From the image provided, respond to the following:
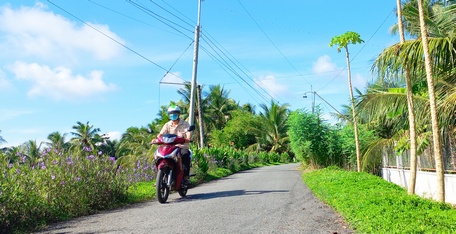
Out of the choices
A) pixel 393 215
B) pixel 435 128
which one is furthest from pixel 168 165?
pixel 435 128

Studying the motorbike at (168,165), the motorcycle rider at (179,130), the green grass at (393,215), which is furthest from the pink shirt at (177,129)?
the green grass at (393,215)

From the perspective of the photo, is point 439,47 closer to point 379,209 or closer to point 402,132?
point 379,209

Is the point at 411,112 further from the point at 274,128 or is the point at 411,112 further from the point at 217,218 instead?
the point at 274,128

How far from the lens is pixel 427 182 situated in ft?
37.0

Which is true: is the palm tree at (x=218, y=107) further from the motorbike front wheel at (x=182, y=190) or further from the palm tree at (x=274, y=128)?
the motorbike front wheel at (x=182, y=190)

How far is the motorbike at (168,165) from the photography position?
792 centimetres

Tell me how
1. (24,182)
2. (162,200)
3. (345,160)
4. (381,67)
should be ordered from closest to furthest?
(24,182)
(162,200)
(381,67)
(345,160)

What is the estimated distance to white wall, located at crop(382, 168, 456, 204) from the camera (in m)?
9.94

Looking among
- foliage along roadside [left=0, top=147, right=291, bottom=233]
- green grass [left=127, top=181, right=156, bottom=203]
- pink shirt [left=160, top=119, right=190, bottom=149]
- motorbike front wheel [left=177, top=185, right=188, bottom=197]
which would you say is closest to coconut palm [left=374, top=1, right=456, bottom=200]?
pink shirt [left=160, top=119, right=190, bottom=149]

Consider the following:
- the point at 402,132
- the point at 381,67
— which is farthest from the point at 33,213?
the point at 402,132

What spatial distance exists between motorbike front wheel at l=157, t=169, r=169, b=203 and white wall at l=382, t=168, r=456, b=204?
6.68 meters

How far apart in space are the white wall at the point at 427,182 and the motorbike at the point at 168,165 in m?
6.45

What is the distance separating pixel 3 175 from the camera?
5.71 m

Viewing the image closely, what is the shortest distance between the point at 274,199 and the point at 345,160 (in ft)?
45.6
